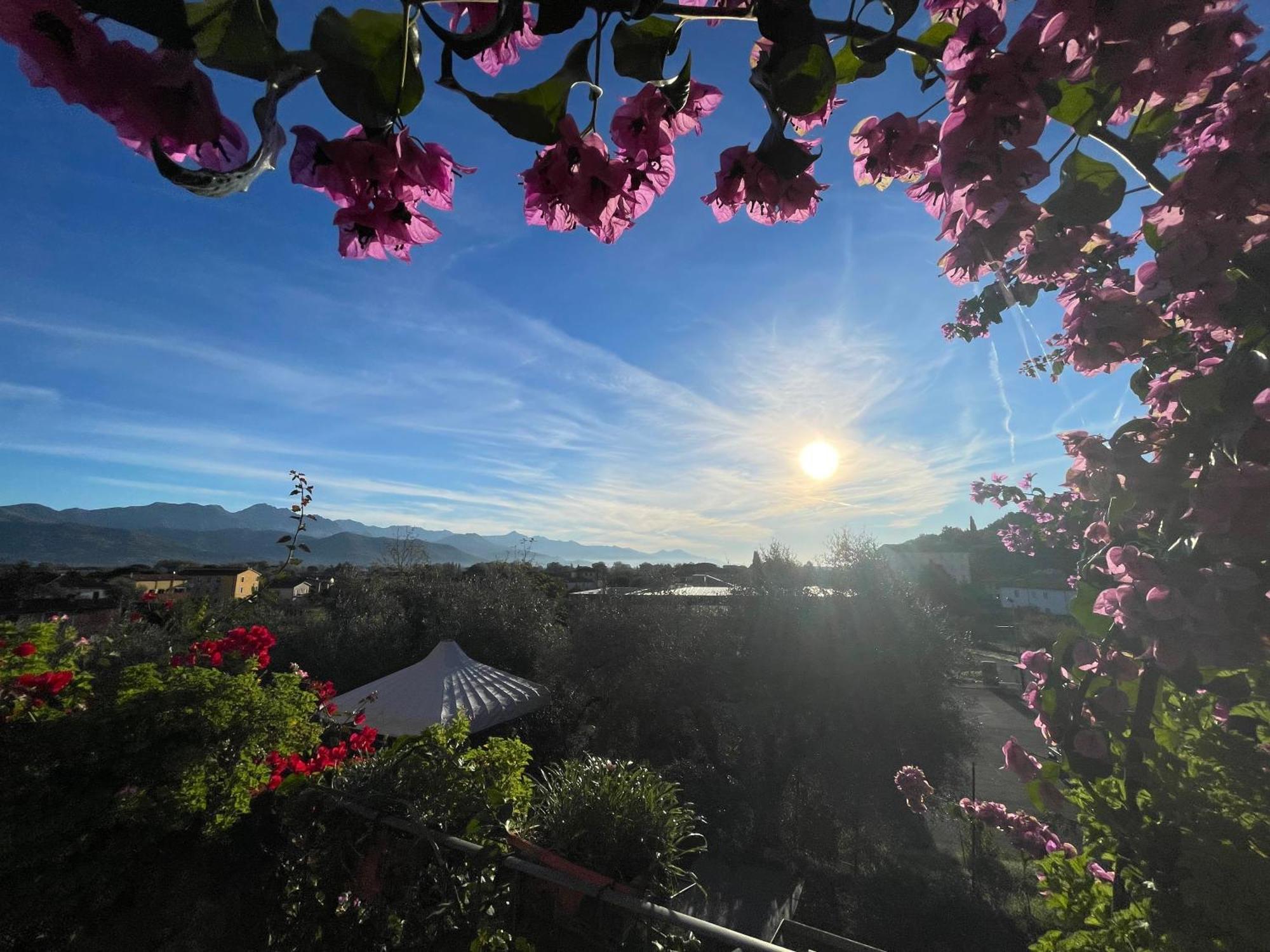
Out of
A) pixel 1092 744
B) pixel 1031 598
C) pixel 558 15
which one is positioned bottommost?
pixel 1031 598

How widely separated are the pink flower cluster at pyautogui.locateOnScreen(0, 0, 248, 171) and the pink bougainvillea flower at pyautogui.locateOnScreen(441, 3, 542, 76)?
407 millimetres

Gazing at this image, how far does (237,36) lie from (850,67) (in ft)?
2.54

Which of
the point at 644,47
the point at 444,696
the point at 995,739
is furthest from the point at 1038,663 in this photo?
the point at 995,739

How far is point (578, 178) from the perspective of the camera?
0.73 m

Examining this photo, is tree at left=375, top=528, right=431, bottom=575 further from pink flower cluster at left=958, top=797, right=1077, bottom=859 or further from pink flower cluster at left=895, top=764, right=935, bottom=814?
pink flower cluster at left=958, top=797, right=1077, bottom=859

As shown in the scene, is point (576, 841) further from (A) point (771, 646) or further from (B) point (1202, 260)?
(A) point (771, 646)

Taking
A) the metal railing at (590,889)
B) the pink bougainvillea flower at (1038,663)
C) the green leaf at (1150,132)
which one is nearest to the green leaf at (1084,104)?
the green leaf at (1150,132)

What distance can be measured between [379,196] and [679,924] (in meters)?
2.00

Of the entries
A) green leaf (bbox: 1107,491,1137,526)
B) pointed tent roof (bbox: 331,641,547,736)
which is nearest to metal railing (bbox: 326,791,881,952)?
green leaf (bbox: 1107,491,1137,526)

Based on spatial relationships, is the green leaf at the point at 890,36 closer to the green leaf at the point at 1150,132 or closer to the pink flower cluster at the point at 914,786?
the green leaf at the point at 1150,132

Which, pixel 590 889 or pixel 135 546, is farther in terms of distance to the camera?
pixel 135 546

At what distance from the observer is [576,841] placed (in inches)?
80.9

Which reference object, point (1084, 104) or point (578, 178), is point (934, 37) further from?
point (578, 178)

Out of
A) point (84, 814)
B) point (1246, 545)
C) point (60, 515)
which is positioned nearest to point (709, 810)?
point (84, 814)
